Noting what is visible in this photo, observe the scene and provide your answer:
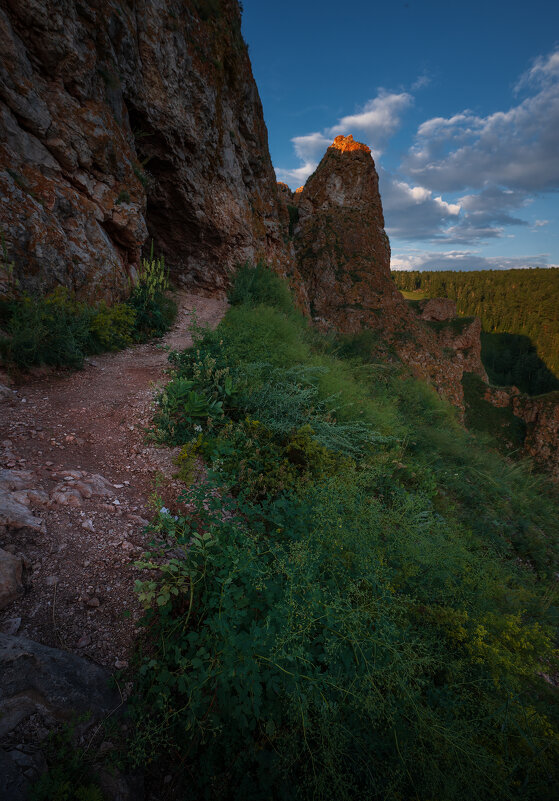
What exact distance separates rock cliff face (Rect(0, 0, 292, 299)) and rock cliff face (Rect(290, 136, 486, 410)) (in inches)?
365

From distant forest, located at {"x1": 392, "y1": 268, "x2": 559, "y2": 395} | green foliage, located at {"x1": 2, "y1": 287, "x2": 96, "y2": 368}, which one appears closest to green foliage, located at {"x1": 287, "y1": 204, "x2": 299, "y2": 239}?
green foliage, located at {"x1": 2, "y1": 287, "x2": 96, "y2": 368}

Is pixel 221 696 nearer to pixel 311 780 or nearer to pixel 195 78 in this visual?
pixel 311 780

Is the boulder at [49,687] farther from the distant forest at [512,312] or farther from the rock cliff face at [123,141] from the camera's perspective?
the distant forest at [512,312]

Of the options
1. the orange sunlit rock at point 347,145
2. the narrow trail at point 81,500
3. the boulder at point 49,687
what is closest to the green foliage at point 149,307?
the narrow trail at point 81,500

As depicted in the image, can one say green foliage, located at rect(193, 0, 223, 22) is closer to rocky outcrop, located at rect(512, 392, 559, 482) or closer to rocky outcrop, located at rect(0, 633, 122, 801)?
rocky outcrop, located at rect(0, 633, 122, 801)

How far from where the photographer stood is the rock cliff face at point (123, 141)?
4918mm

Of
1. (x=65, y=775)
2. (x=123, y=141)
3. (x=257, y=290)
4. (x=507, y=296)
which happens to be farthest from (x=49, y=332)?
(x=507, y=296)

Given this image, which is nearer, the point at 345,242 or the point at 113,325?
the point at 113,325

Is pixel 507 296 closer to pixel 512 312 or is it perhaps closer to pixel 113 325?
pixel 512 312

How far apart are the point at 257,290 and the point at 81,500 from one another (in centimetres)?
933

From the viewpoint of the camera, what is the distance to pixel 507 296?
90875 millimetres

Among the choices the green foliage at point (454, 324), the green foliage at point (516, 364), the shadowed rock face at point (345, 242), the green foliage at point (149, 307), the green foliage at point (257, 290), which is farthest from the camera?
the green foliage at point (516, 364)

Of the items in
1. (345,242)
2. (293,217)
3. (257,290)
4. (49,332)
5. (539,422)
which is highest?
(293,217)

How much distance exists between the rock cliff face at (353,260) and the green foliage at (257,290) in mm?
9223
